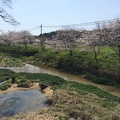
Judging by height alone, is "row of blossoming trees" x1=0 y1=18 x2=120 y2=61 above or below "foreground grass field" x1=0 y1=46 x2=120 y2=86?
above

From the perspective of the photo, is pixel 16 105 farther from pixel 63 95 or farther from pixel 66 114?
pixel 66 114

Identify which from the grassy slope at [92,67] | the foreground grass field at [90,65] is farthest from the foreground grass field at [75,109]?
the foreground grass field at [90,65]

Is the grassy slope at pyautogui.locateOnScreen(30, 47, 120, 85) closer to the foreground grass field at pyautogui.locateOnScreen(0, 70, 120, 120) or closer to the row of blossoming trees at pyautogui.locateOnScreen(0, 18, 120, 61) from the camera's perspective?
the row of blossoming trees at pyautogui.locateOnScreen(0, 18, 120, 61)

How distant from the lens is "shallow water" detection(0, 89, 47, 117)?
17492mm

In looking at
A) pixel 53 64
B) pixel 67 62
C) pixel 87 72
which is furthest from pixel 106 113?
pixel 53 64

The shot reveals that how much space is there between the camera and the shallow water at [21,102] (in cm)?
1749

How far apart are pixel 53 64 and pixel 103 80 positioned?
52.8 feet

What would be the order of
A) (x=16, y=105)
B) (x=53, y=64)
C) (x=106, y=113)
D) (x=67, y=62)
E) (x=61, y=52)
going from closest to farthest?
(x=106, y=113), (x=16, y=105), (x=67, y=62), (x=53, y=64), (x=61, y=52)

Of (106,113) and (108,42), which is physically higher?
(108,42)

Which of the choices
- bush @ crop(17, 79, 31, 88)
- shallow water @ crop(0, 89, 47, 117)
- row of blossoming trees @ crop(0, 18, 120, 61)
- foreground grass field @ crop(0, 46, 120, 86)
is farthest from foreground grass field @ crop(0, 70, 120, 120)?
row of blossoming trees @ crop(0, 18, 120, 61)

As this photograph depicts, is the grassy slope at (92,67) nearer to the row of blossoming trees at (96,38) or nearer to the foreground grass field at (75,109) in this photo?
the row of blossoming trees at (96,38)

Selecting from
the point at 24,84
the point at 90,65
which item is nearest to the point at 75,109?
the point at 24,84

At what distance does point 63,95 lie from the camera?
61.5 feet

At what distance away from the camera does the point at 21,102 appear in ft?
64.5
